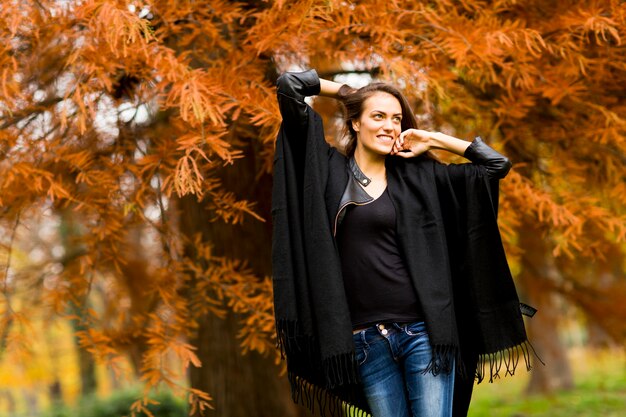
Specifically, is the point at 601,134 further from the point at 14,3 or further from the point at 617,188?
the point at 14,3

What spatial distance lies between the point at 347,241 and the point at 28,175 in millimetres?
1868

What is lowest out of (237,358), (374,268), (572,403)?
(572,403)

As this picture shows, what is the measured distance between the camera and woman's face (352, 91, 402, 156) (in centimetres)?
283

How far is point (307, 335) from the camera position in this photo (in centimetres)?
265

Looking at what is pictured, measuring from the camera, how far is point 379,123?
9.32 ft

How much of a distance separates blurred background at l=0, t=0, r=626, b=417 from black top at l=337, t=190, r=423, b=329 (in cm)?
82

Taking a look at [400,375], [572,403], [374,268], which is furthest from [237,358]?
[572,403]

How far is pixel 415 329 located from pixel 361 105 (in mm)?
976

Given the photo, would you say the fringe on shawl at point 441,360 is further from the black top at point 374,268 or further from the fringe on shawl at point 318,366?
the fringe on shawl at point 318,366

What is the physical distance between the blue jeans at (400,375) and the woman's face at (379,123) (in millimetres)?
752

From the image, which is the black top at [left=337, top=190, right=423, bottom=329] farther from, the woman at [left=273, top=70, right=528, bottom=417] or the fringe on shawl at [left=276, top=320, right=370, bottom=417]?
the fringe on shawl at [left=276, top=320, right=370, bottom=417]

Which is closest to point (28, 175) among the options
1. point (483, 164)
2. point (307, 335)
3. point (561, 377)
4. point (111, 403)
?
point (307, 335)

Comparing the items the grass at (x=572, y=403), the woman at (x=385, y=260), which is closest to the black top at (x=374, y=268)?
the woman at (x=385, y=260)

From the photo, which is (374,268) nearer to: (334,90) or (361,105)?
(361,105)
